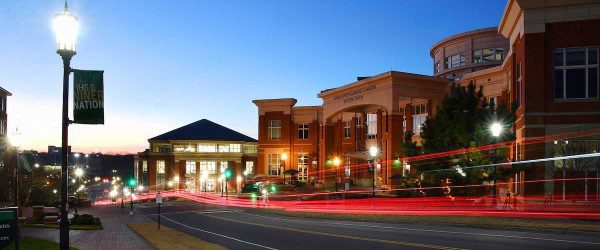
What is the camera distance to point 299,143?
71.4 metres

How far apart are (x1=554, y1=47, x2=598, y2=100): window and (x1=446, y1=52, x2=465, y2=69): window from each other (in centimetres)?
3068

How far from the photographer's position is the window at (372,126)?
59.1 meters

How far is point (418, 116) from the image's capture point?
53750mm

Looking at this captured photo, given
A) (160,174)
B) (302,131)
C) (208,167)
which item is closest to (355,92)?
(302,131)

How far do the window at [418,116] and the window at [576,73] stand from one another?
22.3m

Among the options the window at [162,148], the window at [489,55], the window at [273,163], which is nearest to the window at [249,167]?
the window at [162,148]

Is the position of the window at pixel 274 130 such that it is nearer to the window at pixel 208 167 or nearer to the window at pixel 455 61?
the window at pixel 455 61

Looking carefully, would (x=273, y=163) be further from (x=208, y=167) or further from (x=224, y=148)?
(x=224, y=148)

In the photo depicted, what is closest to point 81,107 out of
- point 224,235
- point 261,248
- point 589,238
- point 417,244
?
point 261,248

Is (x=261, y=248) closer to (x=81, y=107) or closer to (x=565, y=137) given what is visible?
(x=81, y=107)

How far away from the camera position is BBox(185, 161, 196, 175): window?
317ft

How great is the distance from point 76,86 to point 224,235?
1561 cm

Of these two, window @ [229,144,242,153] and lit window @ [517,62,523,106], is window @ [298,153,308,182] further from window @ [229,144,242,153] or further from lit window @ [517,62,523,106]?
lit window @ [517,62,523,106]

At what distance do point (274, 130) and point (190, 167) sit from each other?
3046 cm
